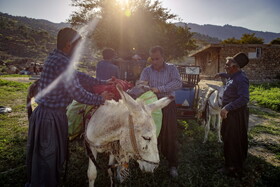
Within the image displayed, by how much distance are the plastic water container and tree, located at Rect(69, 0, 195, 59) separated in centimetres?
1061

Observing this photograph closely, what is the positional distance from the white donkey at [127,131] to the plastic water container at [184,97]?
11.3ft

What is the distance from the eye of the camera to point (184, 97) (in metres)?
5.89

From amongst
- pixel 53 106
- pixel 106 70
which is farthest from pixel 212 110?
pixel 53 106

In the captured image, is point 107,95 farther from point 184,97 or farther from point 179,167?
point 184,97

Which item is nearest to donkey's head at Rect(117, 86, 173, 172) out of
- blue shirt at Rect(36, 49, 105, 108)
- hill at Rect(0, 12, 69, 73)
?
blue shirt at Rect(36, 49, 105, 108)

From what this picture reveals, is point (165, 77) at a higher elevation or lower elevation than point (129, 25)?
lower

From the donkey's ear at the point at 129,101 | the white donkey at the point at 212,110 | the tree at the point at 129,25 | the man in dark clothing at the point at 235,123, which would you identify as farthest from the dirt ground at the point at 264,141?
the tree at the point at 129,25

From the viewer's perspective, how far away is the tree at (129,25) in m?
16.3

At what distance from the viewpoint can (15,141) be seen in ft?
16.2

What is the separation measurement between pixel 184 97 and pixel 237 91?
250 cm

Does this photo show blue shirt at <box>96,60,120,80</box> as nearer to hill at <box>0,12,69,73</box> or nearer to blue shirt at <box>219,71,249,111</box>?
blue shirt at <box>219,71,249,111</box>

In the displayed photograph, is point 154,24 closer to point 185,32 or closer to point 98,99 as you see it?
point 185,32

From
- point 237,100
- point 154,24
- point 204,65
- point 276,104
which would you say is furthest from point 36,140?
point 204,65

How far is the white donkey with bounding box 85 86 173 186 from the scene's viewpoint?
6.93ft
